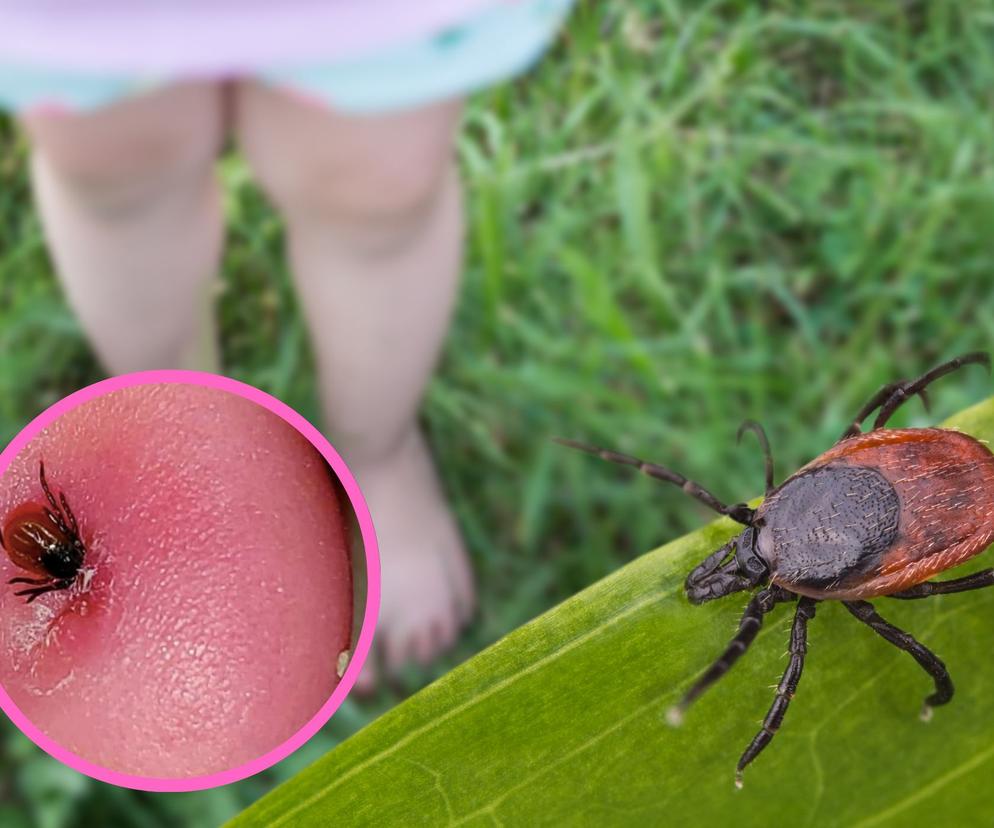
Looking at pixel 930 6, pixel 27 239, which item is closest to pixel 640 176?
pixel 930 6

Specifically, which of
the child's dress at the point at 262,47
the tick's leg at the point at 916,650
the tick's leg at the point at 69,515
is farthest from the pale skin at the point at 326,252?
the tick's leg at the point at 916,650

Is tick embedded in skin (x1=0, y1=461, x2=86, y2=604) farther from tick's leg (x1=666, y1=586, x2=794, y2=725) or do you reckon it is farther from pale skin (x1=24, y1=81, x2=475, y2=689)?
pale skin (x1=24, y1=81, x2=475, y2=689)

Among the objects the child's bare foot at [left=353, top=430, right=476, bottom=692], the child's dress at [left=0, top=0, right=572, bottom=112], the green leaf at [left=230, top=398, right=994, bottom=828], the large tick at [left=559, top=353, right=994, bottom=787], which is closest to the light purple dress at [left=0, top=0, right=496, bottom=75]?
the child's dress at [left=0, top=0, right=572, bottom=112]

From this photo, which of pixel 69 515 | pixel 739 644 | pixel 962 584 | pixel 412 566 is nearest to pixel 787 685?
pixel 739 644

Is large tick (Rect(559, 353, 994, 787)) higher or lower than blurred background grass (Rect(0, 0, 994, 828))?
higher

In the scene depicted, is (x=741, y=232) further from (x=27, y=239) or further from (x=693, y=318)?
(x=27, y=239)

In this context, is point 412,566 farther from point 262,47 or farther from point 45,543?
point 45,543
